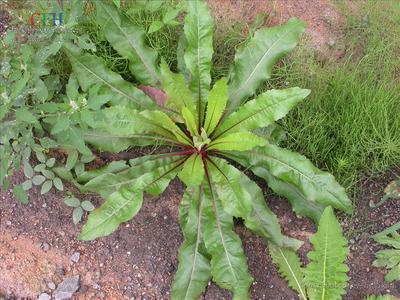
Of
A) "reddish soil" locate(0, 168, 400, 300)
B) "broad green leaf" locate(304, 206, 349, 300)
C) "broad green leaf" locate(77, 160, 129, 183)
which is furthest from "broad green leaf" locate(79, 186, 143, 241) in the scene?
"broad green leaf" locate(304, 206, 349, 300)

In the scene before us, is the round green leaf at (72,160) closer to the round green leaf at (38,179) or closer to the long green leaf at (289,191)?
the round green leaf at (38,179)

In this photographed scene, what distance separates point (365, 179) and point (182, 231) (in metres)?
1.16

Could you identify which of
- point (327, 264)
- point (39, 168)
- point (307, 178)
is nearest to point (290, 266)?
point (327, 264)

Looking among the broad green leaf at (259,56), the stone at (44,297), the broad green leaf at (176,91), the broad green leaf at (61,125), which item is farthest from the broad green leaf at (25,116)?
the broad green leaf at (259,56)

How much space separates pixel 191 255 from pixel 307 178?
0.72 meters

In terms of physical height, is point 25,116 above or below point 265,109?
above

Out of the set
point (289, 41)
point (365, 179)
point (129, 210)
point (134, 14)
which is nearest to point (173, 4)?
point (134, 14)

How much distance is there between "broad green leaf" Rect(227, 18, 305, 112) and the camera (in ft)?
9.27

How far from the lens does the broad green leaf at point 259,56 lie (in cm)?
283

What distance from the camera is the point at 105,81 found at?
9.31 ft

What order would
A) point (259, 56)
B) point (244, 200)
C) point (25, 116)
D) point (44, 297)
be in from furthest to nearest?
point (259, 56)
point (44, 297)
point (244, 200)
point (25, 116)

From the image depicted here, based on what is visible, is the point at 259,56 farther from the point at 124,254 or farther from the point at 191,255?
the point at 124,254

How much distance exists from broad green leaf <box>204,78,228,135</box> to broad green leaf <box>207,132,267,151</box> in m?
0.12

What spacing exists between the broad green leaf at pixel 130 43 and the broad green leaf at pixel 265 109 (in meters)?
0.52
